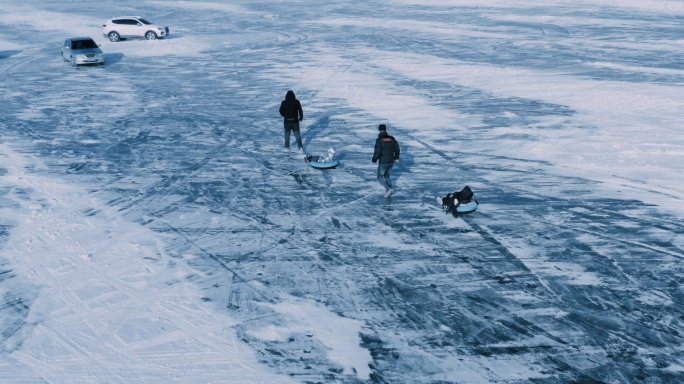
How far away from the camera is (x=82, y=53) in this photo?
2611 cm

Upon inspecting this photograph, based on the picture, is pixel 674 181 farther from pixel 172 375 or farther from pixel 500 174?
pixel 172 375

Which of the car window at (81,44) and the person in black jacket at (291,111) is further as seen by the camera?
the car window at (81,44)

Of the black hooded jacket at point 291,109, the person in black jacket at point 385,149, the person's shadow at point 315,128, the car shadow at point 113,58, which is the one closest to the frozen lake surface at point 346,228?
the person's shadow at point 315,128

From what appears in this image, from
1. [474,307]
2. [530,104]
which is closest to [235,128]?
[530,104]

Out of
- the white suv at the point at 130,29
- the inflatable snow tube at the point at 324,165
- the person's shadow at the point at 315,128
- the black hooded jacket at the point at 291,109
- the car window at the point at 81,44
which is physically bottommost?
the inflatable snow tube at the point at 324,165

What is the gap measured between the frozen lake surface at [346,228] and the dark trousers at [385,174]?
38 centimetres

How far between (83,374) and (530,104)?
1617 centimetres

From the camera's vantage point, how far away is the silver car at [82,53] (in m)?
26.1

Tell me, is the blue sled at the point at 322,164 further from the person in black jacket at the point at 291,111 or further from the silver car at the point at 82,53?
the silver car at the point at 82,53

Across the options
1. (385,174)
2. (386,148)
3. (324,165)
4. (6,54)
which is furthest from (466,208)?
(6,54)

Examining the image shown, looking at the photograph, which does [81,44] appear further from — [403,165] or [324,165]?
Result: [403,165]

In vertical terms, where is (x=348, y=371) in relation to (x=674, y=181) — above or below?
below

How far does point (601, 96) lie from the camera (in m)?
19.3

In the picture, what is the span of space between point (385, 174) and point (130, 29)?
28.6 metres
